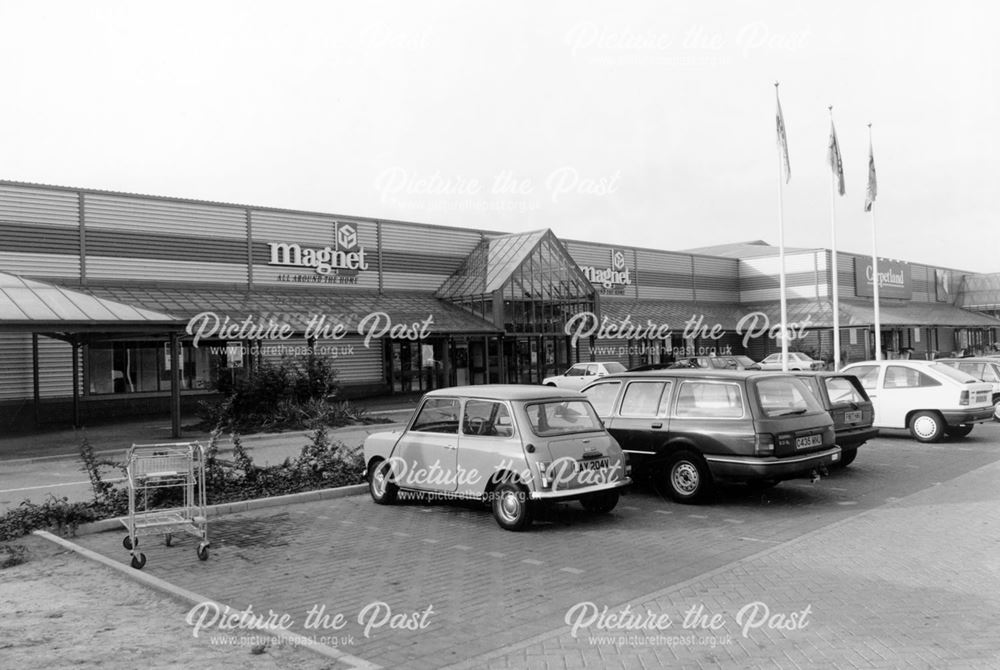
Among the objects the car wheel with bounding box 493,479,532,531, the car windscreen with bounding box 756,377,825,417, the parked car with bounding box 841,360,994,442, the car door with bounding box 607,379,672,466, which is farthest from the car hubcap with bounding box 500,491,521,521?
the parked car with bounding box 841,360,994,442

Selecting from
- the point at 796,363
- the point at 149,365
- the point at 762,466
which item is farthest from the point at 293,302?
the point at 796,363

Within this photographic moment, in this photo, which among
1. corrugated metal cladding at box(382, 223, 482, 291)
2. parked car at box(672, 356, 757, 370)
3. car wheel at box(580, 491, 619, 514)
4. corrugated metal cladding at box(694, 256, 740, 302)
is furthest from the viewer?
corrugated metal cladding at box(694, 256, 740, 302)

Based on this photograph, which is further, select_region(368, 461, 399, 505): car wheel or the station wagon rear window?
select_region(368, 461, 399, 505): car wheel

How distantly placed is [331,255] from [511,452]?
74.6 ft

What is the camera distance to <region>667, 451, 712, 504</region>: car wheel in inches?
386

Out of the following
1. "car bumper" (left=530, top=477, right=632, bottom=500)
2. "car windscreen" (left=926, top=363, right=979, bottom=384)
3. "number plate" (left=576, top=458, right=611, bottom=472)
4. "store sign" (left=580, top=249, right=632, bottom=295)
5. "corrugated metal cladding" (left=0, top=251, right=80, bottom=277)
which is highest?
"store sign" (left=580, top=249, right=632, bottom=295)

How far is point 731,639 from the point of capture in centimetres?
525

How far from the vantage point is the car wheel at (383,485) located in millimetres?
10070

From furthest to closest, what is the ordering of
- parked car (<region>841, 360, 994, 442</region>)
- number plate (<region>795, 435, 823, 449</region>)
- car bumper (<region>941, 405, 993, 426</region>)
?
parked car (<region>841, 360, 994, 442</region>), car bumper (<region>941, 405, 993, 426</region>), number plate (<region>795, 435, 823, 449</region>)

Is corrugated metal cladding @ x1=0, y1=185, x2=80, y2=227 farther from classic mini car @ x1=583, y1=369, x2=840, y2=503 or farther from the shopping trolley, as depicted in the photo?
classic mini car @ x1=583, y1=369, x2=840, y2=503

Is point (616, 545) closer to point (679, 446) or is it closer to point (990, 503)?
point (679, 446)

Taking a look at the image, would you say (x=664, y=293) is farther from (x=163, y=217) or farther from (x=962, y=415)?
(x=962, y=415)

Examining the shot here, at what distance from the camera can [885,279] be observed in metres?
50.8

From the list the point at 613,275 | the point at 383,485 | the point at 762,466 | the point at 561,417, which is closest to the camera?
the point at 561,417
